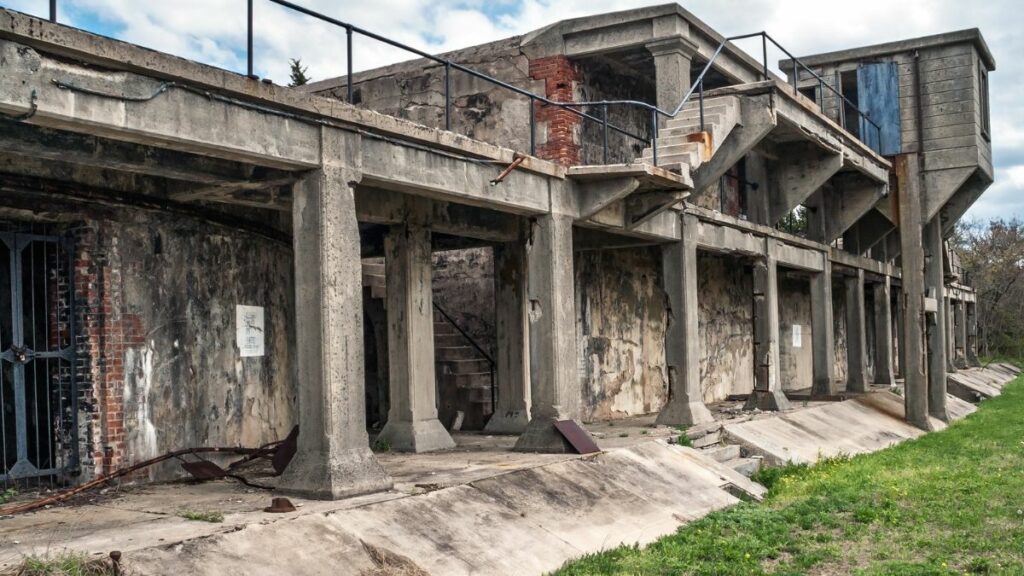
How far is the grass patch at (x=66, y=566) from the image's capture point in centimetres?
604

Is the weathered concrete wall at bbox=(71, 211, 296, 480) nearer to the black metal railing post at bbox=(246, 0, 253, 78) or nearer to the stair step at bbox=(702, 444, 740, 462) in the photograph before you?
the black metal railing post at bbox=(246, 0, 253, 78)

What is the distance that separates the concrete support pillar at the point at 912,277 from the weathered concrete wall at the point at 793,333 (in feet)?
20.2

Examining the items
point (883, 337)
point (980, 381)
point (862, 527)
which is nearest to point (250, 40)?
point (862, 527)

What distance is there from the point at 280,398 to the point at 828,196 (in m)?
14.7

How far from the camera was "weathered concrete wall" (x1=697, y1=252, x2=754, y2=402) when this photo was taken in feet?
72.7

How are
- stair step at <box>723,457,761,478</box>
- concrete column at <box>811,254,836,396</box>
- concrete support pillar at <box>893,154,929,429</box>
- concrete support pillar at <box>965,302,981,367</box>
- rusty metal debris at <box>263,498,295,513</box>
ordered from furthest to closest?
concrete support pillar at <box>965,302,981,367</box> < concrete column at <box>811,254,836,396</box> < concrete support pillar at <box>893,154,929,429</box> < stair step at <box>723,457,761,478</box> < rusty metal debris at <box>263,498,295,513</box>

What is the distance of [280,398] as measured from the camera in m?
12.5

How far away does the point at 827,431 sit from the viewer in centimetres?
1789

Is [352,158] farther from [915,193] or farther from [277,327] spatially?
[915,193]

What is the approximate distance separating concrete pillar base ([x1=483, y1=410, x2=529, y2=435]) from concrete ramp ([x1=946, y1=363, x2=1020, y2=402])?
698 inches

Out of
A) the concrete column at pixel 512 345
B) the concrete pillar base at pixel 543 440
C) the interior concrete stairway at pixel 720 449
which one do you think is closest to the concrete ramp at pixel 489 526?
the concrete pillar base at pixel 543 440

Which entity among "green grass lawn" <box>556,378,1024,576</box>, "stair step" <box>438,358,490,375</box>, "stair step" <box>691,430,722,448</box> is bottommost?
"green grass lawn" <box>556,378,1024,576</box>

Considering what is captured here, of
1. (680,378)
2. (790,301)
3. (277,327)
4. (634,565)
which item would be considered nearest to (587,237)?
(680,378)

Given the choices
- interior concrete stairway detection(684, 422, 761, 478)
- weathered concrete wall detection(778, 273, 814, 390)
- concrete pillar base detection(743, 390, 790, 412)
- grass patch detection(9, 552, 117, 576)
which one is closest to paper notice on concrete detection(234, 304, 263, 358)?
grass patch detection(9, 552, 117, 576)
